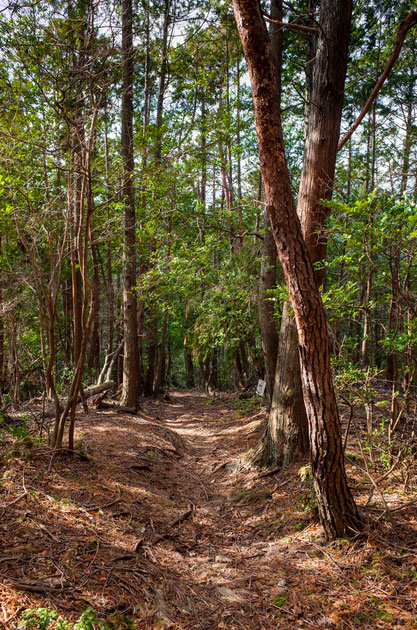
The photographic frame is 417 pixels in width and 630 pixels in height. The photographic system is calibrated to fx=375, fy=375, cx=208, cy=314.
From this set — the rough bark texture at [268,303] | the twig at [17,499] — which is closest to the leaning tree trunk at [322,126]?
the rough bark texture at [268,303]

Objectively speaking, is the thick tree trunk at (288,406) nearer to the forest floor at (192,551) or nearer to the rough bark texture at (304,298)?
the forest floor at (192,551)

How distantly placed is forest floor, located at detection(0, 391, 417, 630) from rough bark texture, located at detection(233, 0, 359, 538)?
426mm

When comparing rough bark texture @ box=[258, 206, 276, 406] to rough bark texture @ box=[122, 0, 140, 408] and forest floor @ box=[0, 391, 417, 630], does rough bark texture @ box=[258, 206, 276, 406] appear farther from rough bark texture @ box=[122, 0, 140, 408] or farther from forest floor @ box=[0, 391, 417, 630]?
rough bark texture @ box=[122, 0, 140, 408]

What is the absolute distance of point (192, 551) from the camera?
383 cm

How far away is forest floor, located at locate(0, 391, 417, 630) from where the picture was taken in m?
2.58

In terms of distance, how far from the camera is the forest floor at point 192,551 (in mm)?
2582

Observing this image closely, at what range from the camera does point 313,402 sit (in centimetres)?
341

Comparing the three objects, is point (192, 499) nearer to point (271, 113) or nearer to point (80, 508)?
point (80, 508)

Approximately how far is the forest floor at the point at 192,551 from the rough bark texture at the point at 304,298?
0.43 metres

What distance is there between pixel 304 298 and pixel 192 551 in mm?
2797

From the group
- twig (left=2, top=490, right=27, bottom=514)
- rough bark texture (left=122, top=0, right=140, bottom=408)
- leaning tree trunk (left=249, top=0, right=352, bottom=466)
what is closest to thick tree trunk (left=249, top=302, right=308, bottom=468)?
leaning tree trunk (left=249, top=0, right=352, bottom=466)

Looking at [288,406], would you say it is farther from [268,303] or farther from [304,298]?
[268,303]

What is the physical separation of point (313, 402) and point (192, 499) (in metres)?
2.88

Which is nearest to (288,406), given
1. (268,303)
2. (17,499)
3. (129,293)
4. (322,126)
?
(268,303)
